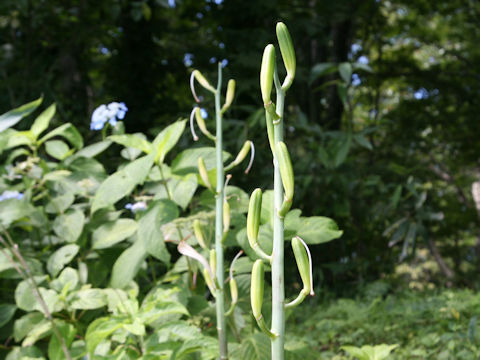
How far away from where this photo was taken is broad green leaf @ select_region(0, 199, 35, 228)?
1542mm

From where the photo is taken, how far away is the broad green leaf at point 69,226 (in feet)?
5.40

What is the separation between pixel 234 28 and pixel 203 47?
0.34 meters

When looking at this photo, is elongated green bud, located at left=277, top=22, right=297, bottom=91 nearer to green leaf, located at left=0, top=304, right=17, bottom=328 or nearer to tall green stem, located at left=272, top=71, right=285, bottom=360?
tall green stem, located at left=272, top=71, right=285, bottom=360

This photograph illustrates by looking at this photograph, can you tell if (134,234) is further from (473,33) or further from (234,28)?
(473,33)

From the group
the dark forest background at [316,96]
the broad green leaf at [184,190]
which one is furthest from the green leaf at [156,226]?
A: the dark forest background at [316,96]

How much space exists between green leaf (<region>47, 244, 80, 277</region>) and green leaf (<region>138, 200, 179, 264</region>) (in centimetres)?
28

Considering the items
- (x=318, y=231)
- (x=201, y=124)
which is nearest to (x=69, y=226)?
(x=201, y=124)

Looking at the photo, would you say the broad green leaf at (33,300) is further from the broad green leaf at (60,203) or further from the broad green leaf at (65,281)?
the broad green leaf at (60,203)

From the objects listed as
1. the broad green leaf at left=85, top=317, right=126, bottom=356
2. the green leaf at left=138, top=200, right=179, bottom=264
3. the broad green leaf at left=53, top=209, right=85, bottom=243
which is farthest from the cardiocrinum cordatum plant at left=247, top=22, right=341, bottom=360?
the broad green leaf at left=53, top=209, right=85, bottom=243

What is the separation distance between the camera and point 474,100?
5.60 meters

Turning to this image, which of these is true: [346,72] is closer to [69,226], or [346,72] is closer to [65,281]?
[69,226]

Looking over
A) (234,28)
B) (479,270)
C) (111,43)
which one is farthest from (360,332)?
(111,43)

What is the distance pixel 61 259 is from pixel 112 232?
0.18 metres

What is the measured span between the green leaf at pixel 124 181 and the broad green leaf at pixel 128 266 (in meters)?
0.16
